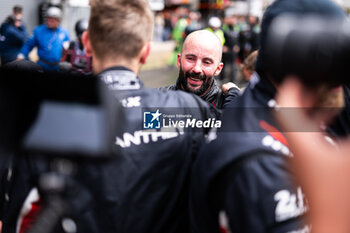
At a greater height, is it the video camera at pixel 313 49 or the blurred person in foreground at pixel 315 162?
the video camera at pixel 313 49

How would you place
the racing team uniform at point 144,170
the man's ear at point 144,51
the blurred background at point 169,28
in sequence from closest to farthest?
the racing team uniform at point 144,170 → the man's ear at point 144,51 → the blurred background at point 169,28

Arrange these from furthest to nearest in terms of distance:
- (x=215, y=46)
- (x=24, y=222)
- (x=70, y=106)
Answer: (x=215, y=46)
(x=24, y=222)
(x=70, y=106)

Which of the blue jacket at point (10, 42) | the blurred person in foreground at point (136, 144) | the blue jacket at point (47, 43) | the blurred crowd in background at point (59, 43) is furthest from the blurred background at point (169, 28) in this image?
the blue jacket at point (10, 42)

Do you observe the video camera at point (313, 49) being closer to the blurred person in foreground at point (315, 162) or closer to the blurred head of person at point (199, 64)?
the blurred person in foreground at point (315, 162)

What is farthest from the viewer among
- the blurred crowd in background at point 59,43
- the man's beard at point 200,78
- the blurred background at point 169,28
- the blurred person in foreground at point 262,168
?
the blurred background at point 169,28

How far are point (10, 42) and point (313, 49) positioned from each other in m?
8.08

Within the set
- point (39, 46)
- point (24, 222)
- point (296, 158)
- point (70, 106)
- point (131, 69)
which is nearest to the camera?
point (70, 106)

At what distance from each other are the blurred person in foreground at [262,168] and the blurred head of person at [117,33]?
46 centimetres

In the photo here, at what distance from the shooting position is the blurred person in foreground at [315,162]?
80cm

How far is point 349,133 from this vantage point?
124 centimetres

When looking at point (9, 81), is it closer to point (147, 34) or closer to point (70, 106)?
point (70, 106)

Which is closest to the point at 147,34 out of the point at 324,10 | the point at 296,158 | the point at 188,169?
the point at 188,169

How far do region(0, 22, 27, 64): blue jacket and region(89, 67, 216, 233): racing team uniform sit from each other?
7.29 m

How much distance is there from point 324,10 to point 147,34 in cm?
62
